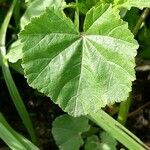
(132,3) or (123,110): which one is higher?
(132,3)

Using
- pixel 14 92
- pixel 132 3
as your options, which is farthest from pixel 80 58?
pixel 14 92

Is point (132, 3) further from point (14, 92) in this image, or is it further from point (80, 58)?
point (14, 92)

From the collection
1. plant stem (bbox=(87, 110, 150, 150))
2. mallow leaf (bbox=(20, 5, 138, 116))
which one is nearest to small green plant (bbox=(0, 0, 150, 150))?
mallow leaf (bbox=(20, 5, 138, 116))

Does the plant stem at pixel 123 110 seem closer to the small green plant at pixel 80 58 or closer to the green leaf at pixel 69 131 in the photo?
the green leaf at pixel 69 131

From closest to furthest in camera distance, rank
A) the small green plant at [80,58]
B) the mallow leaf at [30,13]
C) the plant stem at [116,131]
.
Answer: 1. the small green plant at [80,58]
2. the plant stem at [116,131]
3. the mallow leaf at [30,13]

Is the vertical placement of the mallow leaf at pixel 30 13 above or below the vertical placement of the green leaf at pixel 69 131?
above

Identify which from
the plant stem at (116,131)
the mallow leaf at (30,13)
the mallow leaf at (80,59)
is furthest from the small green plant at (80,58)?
the mallow leaf at (30,13)

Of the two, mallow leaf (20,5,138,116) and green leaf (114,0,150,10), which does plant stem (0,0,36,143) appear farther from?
green leaf (114,0,150,10)
